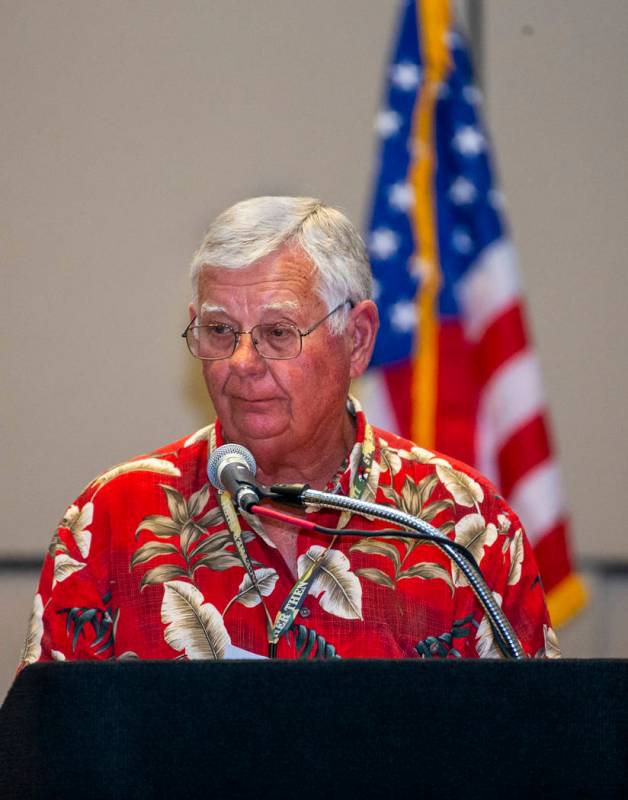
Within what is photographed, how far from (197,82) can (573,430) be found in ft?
5.45

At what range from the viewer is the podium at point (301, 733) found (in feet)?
4.26

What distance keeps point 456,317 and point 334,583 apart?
182cm

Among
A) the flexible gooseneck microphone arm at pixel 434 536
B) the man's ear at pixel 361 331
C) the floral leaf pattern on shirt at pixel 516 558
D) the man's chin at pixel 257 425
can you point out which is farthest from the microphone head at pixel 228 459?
the floral leaf pattern on shirt at pixel 516 558

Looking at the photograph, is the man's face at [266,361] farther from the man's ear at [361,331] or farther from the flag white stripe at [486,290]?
the flag white stripe at [486,290]

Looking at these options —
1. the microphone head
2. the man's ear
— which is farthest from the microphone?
the man's ear

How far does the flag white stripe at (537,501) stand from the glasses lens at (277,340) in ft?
5.83

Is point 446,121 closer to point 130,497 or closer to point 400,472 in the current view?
point 400,472

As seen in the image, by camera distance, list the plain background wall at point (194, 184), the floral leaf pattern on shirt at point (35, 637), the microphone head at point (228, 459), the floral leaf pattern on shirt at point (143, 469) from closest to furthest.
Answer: the microphone head at point (228, 459) < the floral leaf pattern on shirt at point (35, 637) < the floral leaf pattern on shirt at point (143, 469) < the plain background wall at point (194, 184)

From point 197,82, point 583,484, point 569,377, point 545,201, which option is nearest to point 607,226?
point 545,201

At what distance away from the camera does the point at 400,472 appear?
2.26m

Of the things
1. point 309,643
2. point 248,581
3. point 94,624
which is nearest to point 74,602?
point 94,624

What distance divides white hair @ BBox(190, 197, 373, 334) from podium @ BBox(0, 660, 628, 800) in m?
0.92

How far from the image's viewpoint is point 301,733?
131 cm

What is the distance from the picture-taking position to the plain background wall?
3.82 metres
